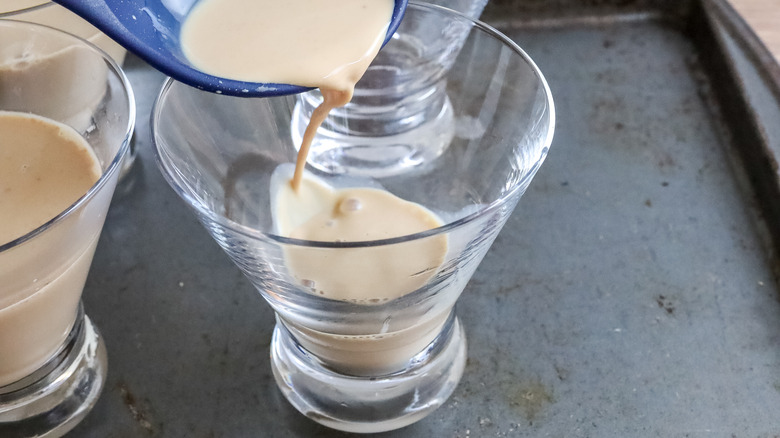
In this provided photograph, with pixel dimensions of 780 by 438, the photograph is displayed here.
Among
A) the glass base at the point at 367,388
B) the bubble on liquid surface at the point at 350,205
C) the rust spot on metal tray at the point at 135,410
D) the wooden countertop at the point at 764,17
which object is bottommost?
the rust spot on metal tray at the point at 135,410

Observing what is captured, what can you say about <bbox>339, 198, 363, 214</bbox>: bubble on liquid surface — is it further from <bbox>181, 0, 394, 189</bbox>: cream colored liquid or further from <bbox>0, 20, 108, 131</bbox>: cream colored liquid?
<bbox>0, 20, 108, 131</bbox>: cream colored liquid

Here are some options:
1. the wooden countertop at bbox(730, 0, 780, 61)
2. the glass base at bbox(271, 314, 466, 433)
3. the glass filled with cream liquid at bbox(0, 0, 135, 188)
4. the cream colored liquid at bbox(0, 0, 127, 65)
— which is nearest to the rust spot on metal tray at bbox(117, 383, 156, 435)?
the glass base at bbox(271, 314, 466, 433)

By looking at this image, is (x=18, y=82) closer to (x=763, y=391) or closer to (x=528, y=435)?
(x=528, y=435)

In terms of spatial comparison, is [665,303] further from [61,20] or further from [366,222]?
[61,20]

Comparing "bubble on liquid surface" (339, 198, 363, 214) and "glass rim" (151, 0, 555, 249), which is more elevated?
"glass rim" (151, 0, 555, 249)

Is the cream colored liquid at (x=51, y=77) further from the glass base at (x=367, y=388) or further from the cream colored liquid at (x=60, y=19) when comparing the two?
the glass base at (x=367, y=388)

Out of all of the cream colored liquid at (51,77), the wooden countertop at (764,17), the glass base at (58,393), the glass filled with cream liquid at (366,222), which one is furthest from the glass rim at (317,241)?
the wooden countertop at (764,17)

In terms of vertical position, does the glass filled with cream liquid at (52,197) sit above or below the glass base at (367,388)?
above

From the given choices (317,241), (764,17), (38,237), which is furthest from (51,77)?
(764,17)
